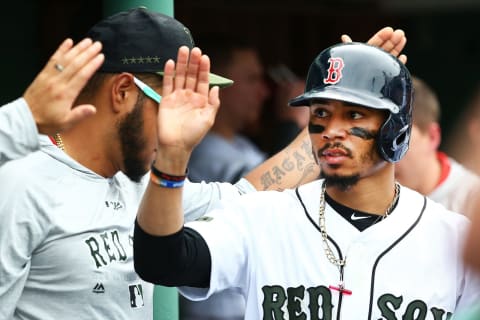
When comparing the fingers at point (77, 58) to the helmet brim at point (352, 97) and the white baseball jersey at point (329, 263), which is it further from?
the helmet brim at point (352, 97)

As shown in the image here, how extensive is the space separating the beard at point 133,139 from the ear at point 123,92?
3 centimetres

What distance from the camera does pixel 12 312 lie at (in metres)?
3.59

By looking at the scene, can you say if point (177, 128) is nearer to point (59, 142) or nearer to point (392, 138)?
point (59, 142)

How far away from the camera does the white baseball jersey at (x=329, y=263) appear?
3.71 metres

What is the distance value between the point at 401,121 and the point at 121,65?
0.93 metres

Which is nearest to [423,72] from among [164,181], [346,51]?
[346,51]

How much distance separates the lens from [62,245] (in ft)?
12.0

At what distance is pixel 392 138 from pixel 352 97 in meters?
0.19

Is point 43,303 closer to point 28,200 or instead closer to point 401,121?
point 28,200

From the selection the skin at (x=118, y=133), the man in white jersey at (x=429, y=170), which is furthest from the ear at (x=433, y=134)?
the skin at (x=118, y=133)

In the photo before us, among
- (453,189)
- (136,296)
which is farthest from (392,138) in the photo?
(453,189)

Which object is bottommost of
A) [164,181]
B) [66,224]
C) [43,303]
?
[43,303]

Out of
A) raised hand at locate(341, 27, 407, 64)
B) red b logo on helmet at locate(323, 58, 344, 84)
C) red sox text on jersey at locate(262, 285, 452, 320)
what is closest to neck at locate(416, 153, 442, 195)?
raised hand at locate(341, 27, 407, 64)

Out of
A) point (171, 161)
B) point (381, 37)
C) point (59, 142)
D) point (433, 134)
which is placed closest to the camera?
point (171, 161)
